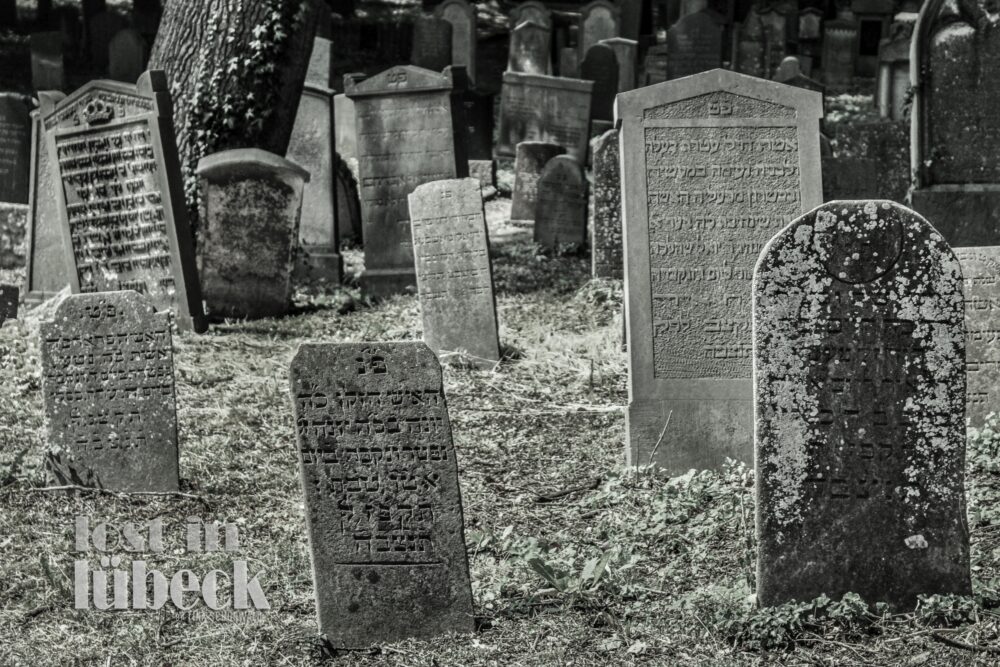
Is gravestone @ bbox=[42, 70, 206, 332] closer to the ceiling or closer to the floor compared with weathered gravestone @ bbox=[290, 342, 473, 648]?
closer to the ceiling

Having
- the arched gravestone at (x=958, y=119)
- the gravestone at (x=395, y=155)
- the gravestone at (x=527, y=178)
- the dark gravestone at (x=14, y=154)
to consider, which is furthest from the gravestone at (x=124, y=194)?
the gravestone at (x=527, y=178)

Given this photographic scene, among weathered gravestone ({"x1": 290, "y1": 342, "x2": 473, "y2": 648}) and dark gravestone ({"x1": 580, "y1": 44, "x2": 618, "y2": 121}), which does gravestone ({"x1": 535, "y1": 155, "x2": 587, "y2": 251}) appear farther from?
weathered gravestone ({"x1": 290, "y1": 342, "x2": 473, "y2": 648})

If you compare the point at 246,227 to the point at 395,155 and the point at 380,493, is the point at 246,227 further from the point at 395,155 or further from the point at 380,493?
the point at 380,493

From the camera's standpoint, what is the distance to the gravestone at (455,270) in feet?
26.6

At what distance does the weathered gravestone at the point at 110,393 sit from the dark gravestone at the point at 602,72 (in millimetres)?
14434

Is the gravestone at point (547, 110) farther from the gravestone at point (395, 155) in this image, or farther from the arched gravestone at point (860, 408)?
the arched gravestone at point (860, 408)

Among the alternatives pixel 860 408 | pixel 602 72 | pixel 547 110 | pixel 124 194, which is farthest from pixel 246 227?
pixel 602 72

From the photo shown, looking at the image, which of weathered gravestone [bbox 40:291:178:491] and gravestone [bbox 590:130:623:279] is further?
A: gravestone [bbox 590:130:623:279]

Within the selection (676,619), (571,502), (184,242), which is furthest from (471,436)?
(184,242)

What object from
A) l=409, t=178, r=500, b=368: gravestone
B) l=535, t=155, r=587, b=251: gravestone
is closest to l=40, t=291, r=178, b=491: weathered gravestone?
l=409, t=178, r=500, b=368: gravestone

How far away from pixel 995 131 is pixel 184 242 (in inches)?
224

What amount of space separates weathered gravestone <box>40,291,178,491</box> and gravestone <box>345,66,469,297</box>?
5.55 metres

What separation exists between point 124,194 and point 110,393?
4001 mm

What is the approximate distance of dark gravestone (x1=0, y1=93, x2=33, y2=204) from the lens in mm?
13266
